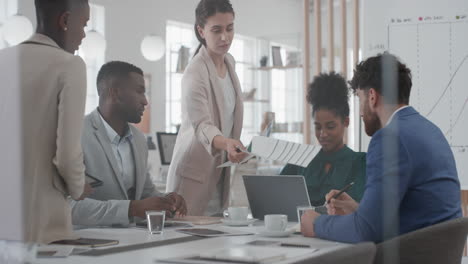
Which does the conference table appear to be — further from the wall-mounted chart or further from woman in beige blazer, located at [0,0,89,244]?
the wall-mounted chart

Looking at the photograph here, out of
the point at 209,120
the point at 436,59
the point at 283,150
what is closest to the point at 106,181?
the point at 209,120

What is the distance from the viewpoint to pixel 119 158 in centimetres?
197

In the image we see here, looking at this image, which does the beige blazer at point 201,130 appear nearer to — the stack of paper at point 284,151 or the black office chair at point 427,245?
the stack of paper at point 284,151

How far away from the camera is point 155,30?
1872 mm

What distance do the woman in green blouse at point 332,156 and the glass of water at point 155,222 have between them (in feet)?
1.86

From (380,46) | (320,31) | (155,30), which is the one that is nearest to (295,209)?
(320,31)

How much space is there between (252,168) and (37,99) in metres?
0.97

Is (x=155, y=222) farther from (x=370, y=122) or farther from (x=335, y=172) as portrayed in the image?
(x=335, y=172)

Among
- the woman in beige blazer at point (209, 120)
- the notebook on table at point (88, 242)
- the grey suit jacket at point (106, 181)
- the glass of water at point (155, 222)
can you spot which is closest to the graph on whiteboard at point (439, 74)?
the woman in beige blazer at point (209, 120)

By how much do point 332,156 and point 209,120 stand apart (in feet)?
1.43

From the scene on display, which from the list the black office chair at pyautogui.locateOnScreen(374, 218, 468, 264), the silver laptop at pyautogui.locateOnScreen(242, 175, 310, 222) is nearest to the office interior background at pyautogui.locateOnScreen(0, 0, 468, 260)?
the silver laptop at pyautogui.locateOnScreen(242, 175, 310, 222)

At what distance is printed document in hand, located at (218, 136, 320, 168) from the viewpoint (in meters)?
1.77

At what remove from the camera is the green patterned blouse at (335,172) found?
205 centimetres

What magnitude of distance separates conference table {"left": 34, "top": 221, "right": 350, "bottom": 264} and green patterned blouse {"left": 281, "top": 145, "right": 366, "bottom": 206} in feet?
1.20
